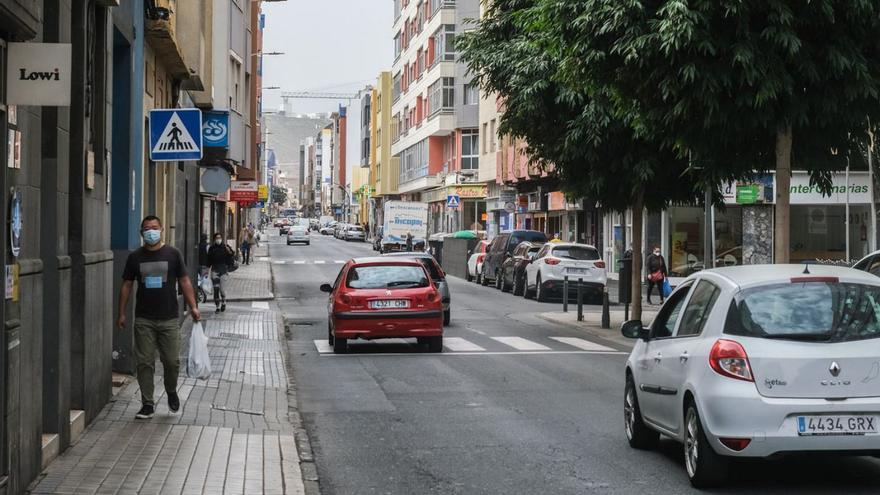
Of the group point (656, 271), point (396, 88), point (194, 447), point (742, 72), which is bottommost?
point (194, 447)

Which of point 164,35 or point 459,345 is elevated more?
point 164,35

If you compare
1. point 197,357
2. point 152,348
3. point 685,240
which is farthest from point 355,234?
point 152,348

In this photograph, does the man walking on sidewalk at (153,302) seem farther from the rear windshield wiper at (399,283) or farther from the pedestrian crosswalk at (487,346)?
the pedestrian crosswalk at (487,346)

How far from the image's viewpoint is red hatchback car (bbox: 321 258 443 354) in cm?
1964

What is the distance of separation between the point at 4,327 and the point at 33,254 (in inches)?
48.5

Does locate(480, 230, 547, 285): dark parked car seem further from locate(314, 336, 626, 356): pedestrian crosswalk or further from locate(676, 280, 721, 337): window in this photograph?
locate(676, 280, 721, 337): window

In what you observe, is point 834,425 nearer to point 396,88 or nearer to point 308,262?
point 308,262

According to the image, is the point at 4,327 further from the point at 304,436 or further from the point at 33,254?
the point at 304,436

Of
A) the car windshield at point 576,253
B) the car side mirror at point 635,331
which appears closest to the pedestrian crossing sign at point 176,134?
the car side mirror at point 635,331

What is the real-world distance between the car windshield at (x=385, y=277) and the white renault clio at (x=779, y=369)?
11.0 m

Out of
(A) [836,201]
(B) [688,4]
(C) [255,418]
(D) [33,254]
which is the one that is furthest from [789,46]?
(A) [836,201]

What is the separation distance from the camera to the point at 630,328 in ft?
33.6

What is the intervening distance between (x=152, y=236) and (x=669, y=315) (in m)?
4.75

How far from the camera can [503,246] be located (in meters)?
42.4
